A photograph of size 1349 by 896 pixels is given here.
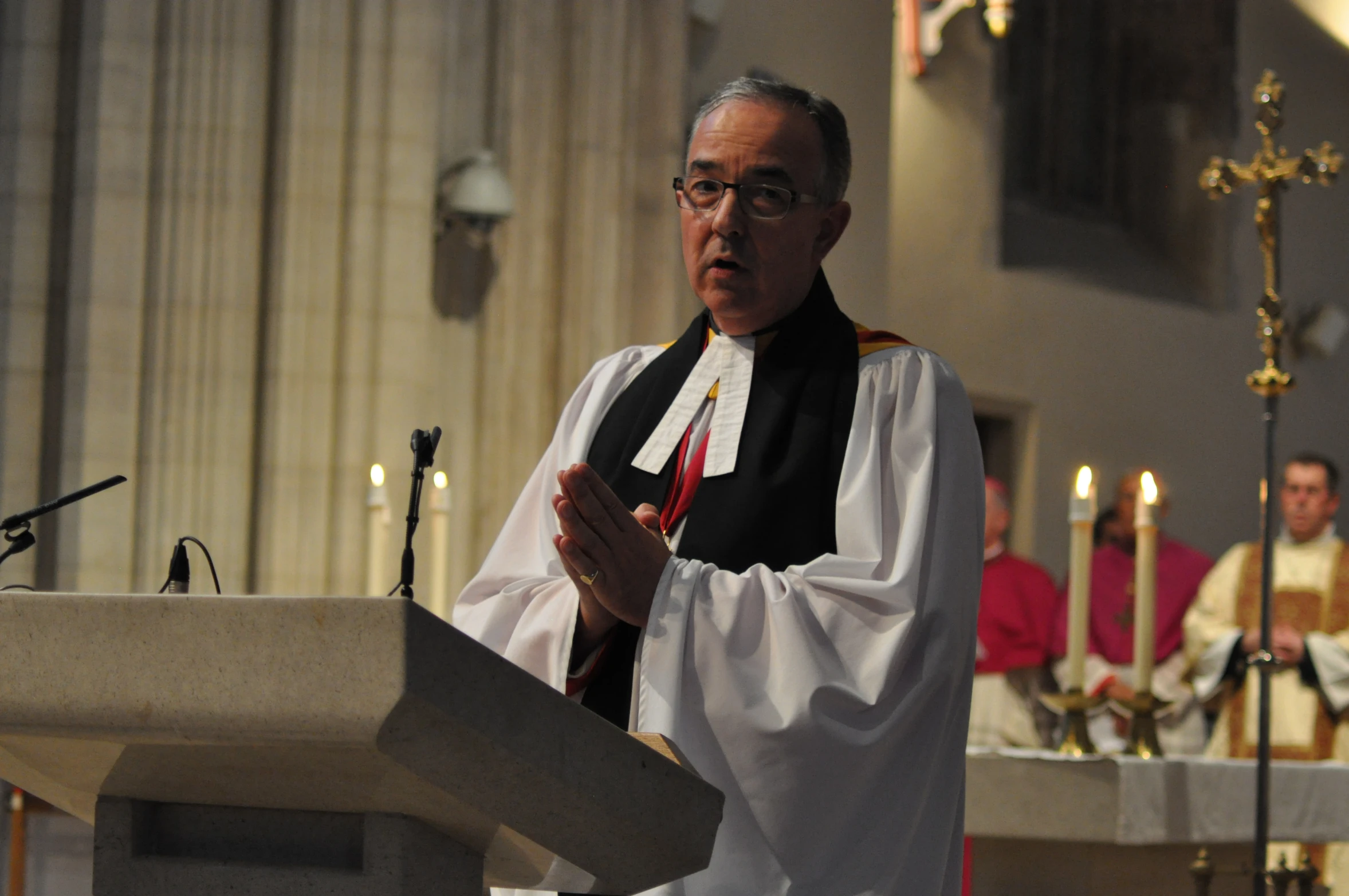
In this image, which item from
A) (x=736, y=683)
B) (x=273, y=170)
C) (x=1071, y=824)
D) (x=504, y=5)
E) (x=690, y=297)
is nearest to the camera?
(x=736, y=683)

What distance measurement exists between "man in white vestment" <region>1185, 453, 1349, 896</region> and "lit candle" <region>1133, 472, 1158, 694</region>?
3.50m

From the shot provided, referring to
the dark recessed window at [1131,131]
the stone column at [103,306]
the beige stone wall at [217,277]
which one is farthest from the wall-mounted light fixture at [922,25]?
the stone column at [103,306]

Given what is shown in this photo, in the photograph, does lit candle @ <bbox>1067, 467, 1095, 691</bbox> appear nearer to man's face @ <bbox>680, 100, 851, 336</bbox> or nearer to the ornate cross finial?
the ornate cross finial

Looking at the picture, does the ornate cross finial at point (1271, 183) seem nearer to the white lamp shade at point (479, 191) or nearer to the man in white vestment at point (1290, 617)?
the white lamp shade at point (479, 191)

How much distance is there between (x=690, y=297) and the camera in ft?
25.4

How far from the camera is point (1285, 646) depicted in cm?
659

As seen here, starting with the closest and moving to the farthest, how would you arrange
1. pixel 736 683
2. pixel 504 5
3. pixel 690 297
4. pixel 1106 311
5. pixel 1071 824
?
pixel 736 683
pixel 1071 824
pixel 504 5
pixel 690 297
pixel 1106 311

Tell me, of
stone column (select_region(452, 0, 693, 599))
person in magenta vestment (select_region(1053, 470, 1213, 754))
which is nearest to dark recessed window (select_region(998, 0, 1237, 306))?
person in magenta vestment (select_region(1053, 470, 1213, 754))

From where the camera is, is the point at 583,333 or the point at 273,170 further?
the point at 583,333

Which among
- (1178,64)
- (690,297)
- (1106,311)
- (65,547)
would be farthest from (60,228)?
(1178,64)

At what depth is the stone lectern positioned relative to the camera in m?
1.27

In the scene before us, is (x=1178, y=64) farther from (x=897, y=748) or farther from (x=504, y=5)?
(x=897, y=748)

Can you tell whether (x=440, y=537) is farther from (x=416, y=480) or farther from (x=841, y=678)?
(x=416, y=480)

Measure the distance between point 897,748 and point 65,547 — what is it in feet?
12.6
